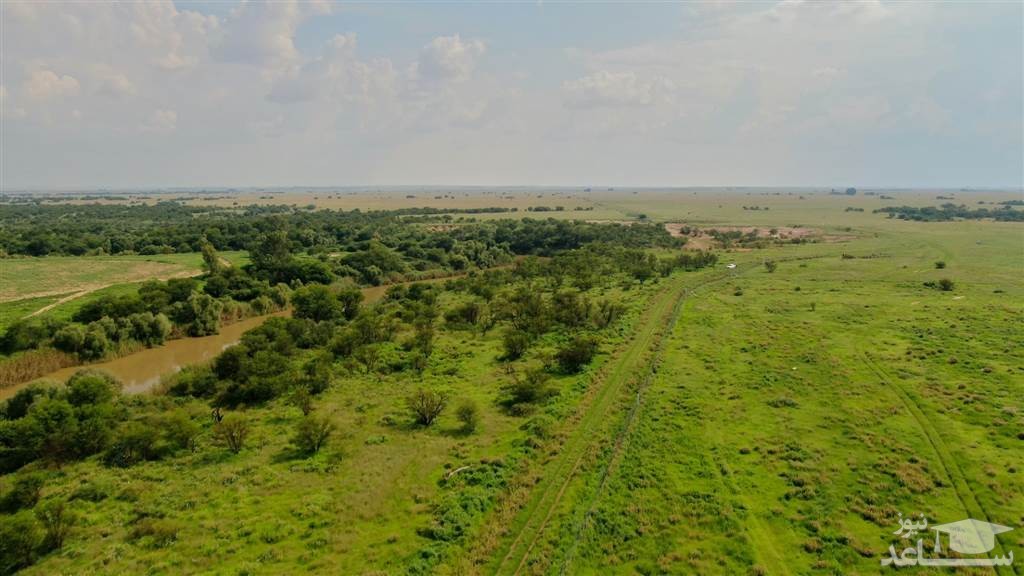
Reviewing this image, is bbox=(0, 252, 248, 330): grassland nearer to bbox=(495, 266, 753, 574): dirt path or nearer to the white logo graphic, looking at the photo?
bbox=(495, 266, 753, 574): dirt path

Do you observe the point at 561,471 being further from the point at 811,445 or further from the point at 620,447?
the point at 811,445

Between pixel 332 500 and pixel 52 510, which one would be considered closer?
pixel 52 510

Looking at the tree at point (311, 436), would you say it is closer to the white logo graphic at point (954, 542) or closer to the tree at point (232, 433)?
the tree at point (232, 433)

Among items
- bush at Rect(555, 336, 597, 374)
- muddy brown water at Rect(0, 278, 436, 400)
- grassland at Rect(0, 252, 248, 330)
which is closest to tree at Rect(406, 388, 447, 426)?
bush at Rect(555, 336, 597, 374)

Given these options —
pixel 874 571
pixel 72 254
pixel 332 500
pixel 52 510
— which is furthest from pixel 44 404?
pixel 72 254

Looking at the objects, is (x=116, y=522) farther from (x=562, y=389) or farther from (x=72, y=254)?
(x=72, y=254)

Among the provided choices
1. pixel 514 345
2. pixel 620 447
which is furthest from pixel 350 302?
pixel 620 447
